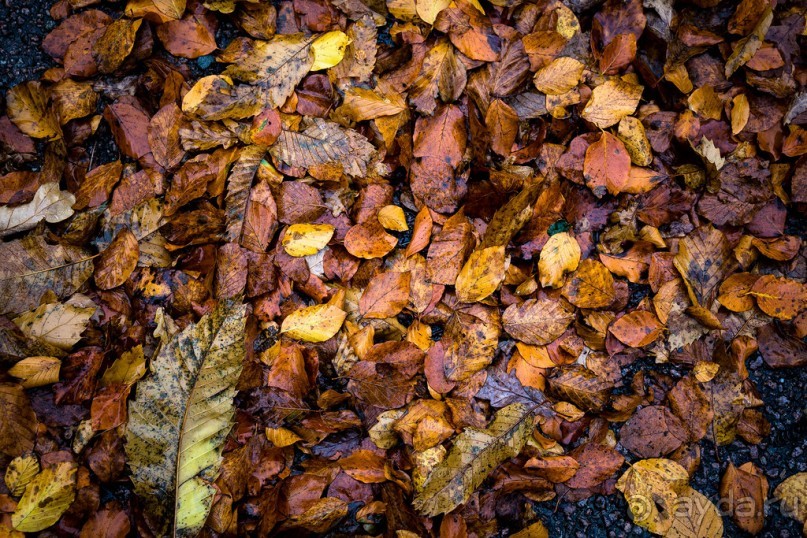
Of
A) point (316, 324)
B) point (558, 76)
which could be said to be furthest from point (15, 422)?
point (558, 76)

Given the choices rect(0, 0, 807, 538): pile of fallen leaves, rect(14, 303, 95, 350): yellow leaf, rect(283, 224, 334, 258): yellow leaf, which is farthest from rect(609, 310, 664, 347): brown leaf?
rect(14, 303, 95, 350): yellow leaf

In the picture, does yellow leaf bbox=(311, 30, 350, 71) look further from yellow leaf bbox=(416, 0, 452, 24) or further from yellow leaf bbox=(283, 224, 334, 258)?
yellow leaf bbox=(283, 224, 334, 258)

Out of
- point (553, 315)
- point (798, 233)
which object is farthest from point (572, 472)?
point (798, 233)

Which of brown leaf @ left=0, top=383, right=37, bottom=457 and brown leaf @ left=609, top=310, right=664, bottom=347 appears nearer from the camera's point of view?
brown leaf @ left=0, top=383, right=37, bottom=457

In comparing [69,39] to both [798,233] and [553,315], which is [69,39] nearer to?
[553,315]

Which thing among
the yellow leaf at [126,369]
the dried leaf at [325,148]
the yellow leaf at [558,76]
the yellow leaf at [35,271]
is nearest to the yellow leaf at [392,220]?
the dried leaf at [325,148]

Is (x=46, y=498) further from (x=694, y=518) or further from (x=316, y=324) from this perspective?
(x=694, y=518)

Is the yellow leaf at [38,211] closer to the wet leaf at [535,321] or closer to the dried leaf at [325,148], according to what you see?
the dried leaf at [325,148]
